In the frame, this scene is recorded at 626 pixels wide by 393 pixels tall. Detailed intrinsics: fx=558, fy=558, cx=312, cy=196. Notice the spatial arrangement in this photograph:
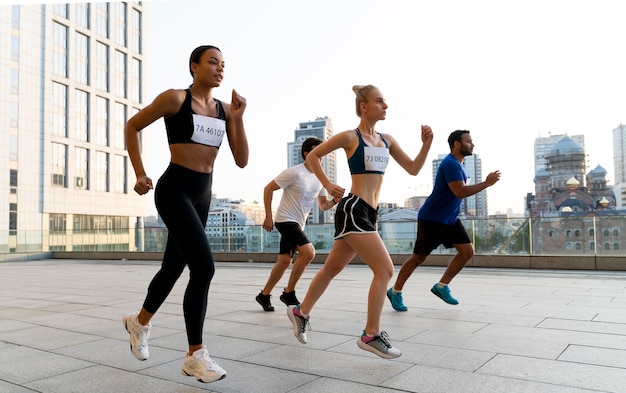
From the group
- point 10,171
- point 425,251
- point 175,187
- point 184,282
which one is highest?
point 10,171

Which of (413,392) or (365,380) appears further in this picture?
(365,380)

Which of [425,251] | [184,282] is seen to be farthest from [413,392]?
[184,282]

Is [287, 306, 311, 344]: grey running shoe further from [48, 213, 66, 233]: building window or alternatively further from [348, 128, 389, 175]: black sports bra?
[48, 213, 66, 233]: building window

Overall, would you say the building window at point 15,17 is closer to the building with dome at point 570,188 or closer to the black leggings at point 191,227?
the building with dome at point 570,188

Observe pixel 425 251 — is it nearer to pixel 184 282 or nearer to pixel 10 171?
pixel 184 282

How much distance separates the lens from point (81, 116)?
48406 mm

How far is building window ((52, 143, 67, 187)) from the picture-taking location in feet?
152

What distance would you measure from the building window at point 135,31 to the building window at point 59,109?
32.3 feet

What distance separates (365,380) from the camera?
3162mm

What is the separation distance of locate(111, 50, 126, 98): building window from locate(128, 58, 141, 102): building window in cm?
87

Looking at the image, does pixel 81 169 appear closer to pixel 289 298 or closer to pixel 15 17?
pixel 15 17

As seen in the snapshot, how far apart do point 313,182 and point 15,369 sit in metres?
3.24

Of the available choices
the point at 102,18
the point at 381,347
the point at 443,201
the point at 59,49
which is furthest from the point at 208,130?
the point at 102,18

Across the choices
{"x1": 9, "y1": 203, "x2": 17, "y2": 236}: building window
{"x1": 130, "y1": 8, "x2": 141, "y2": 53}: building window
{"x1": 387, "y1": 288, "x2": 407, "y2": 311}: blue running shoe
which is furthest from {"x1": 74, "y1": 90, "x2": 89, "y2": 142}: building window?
{"x1": 387, "y1": 288, "x2": 407, "y2": 311}: blue running shoe
